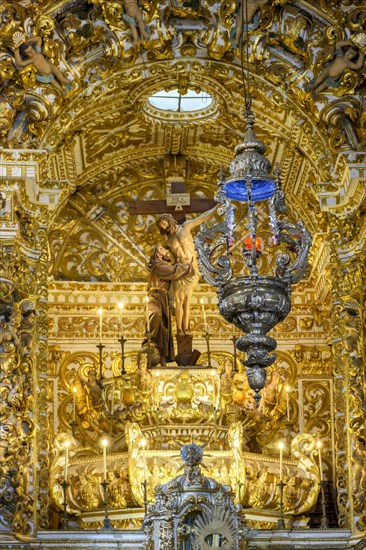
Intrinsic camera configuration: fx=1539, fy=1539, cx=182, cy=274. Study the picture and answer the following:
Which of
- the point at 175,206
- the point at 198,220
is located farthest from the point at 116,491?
the point at 175,206

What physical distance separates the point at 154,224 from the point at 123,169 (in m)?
0.79

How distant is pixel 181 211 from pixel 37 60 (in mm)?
3187

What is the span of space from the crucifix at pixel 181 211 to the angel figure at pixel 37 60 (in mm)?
2499

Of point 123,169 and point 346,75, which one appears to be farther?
point 123,169

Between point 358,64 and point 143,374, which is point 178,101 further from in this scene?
point 143,374

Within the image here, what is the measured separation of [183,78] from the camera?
1664 centimetres

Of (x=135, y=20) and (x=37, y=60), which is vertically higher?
(x=135, y=20)

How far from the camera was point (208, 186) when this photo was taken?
61.9ft

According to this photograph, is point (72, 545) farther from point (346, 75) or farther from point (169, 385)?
point (346, 75)

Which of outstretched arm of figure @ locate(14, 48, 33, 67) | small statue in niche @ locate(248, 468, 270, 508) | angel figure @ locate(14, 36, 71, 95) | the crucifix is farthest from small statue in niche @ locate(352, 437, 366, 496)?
outstretched arm of figure @ locate(14, 48, 33, 67)

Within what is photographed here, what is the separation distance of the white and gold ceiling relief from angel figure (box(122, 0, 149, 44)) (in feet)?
0.08

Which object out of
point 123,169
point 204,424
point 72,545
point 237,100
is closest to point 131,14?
point 237,100

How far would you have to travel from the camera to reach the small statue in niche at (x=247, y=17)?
627 inches

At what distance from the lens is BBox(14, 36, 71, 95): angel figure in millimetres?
15594
